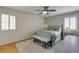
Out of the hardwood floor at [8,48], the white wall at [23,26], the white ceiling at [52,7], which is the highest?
the white ceiling at [52,7]

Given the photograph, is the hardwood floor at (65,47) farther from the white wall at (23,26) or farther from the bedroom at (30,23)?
the white wall at (23,26)

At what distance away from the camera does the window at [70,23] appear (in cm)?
120

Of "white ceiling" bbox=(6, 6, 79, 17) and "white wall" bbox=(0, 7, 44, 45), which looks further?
"white wall" bbox=(0, 7, 44, 45)

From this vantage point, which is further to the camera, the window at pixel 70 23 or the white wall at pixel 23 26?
the white wall at pixel 23 26

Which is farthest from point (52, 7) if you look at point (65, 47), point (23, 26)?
point (65, 47)

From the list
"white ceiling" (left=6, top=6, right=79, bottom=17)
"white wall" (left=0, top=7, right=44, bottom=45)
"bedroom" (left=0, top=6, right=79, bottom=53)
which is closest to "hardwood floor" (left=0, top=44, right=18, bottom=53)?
"bedroom" (left=0, top=6, right=79, bottom=53)

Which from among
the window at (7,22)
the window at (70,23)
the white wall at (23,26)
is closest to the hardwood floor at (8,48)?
the white wall at (23,26)

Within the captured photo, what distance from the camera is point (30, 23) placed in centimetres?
147

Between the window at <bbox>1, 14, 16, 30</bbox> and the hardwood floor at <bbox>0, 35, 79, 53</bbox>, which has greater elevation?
the window at <bbox>1, 14, 16, 30</bbox>

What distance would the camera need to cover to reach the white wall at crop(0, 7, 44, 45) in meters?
1.38

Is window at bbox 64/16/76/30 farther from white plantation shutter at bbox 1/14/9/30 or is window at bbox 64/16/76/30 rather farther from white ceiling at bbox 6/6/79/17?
white plantation shutter at bbox 1/14/9/30
